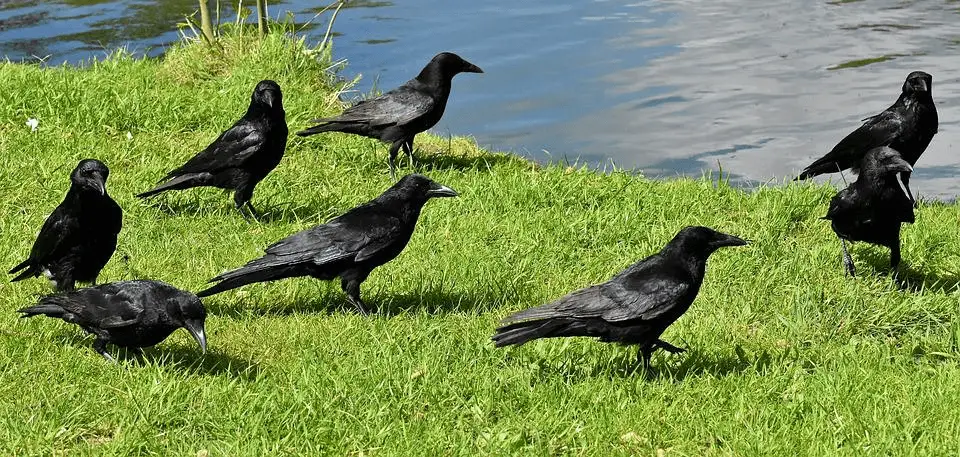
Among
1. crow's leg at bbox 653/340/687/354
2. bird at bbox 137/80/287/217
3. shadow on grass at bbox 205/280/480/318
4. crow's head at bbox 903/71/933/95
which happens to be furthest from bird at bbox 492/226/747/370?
crow's head at bbox 903/71/933/95

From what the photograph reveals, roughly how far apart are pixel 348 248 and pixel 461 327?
765 mm

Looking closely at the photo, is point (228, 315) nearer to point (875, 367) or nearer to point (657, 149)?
→ point (875, 367)

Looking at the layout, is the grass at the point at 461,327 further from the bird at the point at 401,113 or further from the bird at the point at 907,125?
the bird at the point at 907,125

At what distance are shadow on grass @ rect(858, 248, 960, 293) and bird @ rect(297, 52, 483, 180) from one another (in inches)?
142

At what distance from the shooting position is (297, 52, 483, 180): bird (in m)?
8.81

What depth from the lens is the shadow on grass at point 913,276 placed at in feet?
22.3

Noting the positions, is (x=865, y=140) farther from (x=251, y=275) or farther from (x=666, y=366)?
(x=251, y=275)

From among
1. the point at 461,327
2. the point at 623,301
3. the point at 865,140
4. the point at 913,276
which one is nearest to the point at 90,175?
the point at 461,327

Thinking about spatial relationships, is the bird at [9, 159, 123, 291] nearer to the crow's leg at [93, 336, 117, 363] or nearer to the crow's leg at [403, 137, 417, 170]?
the crow's leg at [93, 336, 117, 363]

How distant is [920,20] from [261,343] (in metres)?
12.1

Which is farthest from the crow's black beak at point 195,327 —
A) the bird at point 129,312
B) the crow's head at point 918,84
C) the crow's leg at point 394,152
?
the crow's head at point 918,84

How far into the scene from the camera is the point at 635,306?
5.03 metres

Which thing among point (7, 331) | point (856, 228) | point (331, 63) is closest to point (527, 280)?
point (856, 228)

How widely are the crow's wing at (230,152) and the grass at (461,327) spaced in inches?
14.0
